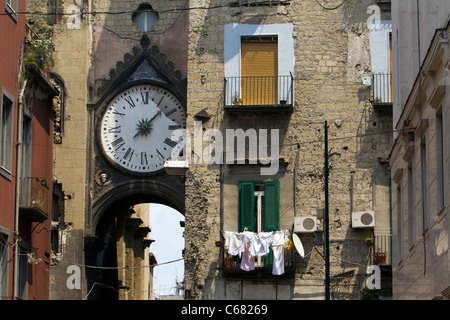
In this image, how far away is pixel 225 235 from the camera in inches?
1149

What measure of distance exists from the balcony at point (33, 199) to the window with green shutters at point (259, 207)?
5827mm

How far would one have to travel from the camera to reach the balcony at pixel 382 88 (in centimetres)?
A: 2980

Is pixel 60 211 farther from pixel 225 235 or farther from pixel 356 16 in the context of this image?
pixel 356 16

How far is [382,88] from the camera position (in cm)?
2983

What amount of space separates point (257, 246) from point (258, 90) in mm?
4487

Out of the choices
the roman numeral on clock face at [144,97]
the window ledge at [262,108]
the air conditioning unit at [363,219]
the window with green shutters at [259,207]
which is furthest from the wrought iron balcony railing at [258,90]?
the roman numeral on clock face at [144,97]

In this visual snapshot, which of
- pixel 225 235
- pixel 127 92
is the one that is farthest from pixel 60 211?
pixel 225 235

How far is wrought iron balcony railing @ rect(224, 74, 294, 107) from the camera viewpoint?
30.0 m

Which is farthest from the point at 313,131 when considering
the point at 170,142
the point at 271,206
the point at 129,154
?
the point at 129,154

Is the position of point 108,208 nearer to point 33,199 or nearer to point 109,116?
point 109,116

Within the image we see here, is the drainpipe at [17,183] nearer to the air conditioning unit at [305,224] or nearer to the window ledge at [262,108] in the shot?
the window ledge at [262,108]

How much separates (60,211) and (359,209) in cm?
1006
